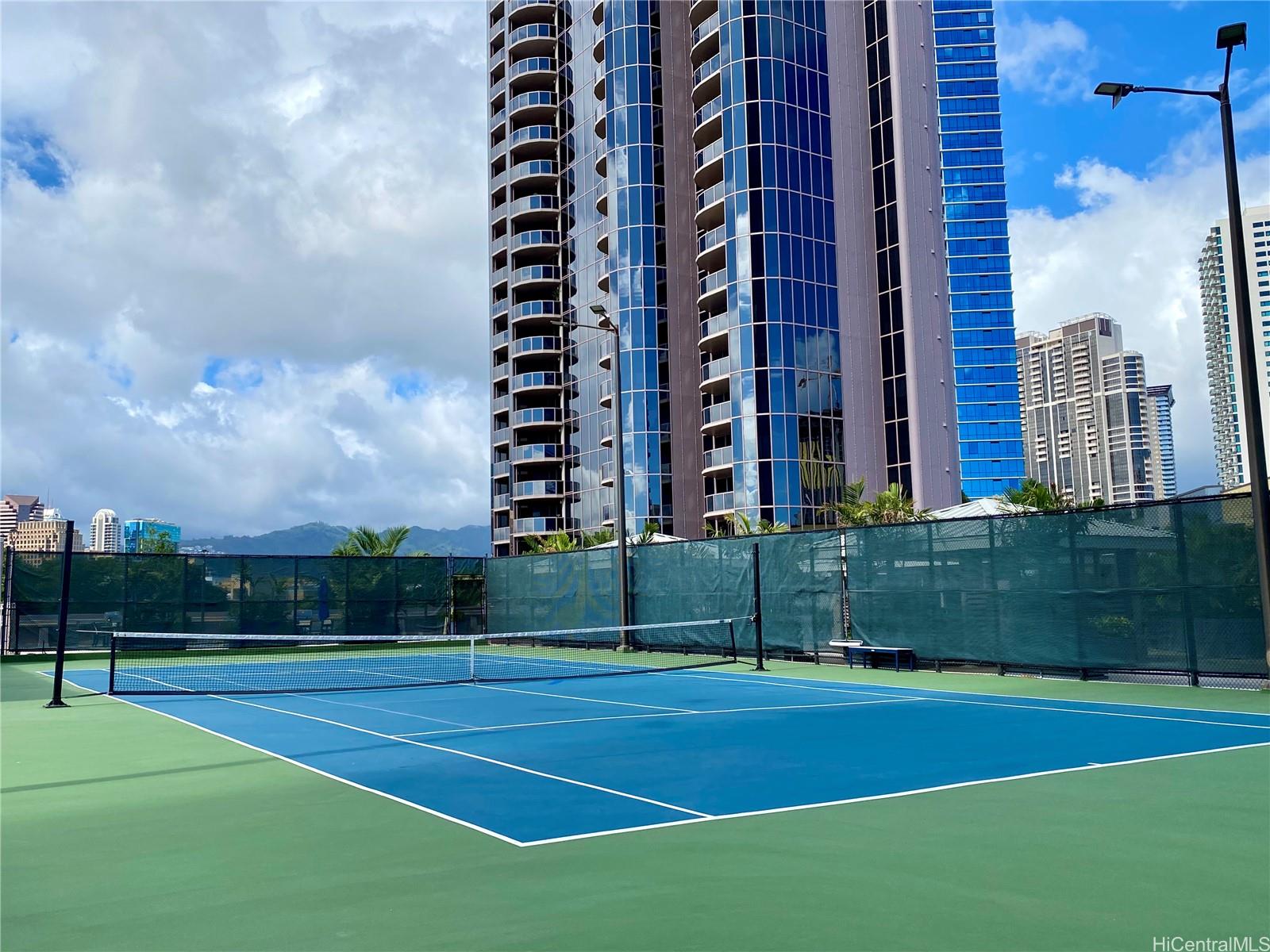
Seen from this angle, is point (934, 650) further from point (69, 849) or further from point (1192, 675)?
point (69, 849)

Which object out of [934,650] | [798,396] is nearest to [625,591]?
[934,650]

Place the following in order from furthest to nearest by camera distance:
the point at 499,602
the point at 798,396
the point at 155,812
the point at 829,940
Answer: the point at 798,396, the point at 499,602, the point at 155,812, the point at 829,940

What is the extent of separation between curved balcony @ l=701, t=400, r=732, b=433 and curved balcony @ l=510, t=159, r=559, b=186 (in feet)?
79.7

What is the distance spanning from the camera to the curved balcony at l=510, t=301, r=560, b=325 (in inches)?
2771

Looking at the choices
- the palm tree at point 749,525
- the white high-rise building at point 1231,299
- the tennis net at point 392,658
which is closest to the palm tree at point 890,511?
the palm tree at point 749,525

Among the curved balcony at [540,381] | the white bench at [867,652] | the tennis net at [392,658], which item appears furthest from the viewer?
the curved balcony at [540,381]

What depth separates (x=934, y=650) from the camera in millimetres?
19312

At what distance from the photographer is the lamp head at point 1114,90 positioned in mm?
14336

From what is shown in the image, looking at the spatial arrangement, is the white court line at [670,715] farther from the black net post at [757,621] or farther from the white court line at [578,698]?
the black net post at [757,621]

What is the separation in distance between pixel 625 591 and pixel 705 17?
140ft

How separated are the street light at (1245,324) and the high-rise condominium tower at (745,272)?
36157mm

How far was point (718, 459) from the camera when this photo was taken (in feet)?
179

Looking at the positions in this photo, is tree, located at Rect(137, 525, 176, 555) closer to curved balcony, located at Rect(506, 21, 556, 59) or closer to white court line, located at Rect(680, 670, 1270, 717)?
curved balcony, located at Rect(506, 21, 556, 59)

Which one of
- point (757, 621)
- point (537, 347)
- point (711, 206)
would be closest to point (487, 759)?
point (757, 621)
